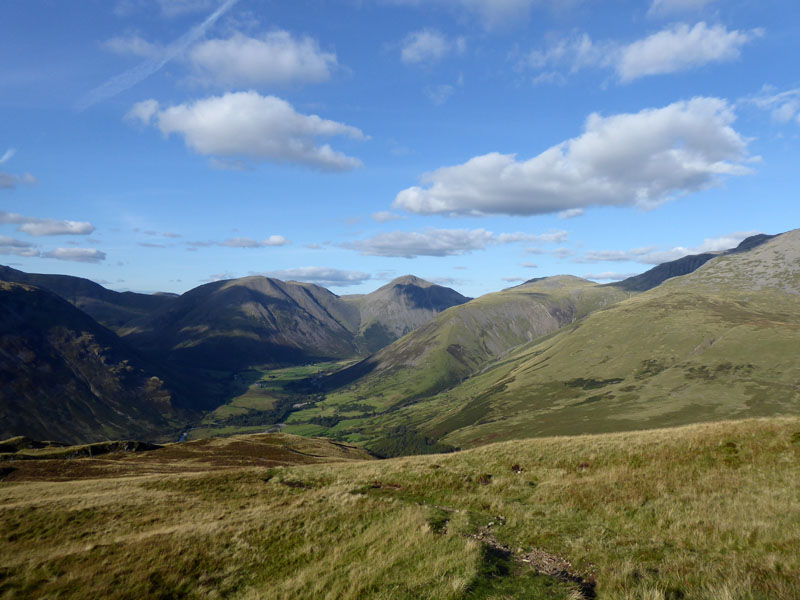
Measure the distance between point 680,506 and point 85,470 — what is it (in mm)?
64953

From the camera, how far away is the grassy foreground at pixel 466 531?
13.4 m

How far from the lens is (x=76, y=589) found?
1548 centimetres

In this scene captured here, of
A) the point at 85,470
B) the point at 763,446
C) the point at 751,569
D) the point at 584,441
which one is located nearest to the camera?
the point at 751,569

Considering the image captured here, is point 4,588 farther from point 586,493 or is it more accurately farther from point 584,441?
point 584,441

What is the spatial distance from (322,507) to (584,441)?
76.5ft

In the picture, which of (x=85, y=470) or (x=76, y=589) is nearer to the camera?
(x=76, y=589)

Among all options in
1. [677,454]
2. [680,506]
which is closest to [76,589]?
[680,506]

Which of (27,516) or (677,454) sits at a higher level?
(677,454)

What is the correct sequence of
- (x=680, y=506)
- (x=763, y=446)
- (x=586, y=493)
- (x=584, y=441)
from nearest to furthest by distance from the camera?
(x=680, y=506), (x=586, y=493), (x=763, y=446), (x=584, y=441)

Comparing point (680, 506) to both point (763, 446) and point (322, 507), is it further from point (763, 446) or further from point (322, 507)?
point (322, 507)

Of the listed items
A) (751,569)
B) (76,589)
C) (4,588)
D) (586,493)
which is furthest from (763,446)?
(4,588)

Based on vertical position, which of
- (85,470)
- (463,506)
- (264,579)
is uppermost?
(264,579)

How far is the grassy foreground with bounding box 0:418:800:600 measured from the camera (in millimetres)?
13438

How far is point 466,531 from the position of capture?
18.8m
